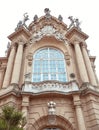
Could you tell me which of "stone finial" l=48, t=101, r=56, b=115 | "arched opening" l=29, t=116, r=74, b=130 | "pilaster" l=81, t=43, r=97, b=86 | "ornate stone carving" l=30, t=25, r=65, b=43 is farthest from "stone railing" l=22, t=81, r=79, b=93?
"ornate stone carving" l=30, t=25, r=65, b=43

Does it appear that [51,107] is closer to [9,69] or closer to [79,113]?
[79,113]

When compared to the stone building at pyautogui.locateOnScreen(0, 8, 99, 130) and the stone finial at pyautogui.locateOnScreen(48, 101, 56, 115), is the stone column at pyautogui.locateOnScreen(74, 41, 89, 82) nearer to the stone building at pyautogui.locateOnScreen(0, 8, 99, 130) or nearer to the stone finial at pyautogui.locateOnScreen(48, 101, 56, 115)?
the stone building at pyautogui.locateOnScreen(0, 8, 99, 130)

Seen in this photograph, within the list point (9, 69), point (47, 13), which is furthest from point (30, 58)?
point (47, 13)

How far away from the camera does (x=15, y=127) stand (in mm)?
7676

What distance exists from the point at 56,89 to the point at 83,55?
587 centimetres

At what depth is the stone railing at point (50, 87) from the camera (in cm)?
1399

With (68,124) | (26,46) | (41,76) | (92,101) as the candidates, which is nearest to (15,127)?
(68,124)

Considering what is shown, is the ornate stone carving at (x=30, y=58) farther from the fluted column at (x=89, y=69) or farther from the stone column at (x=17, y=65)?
the fluted column at (x=89, y=69)

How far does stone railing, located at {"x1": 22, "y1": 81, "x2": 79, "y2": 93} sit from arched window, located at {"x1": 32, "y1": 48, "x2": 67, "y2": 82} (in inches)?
69.2

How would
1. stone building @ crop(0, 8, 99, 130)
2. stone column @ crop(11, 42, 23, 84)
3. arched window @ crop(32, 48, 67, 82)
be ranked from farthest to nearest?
arched window @ crop(32, 48, 67, 82)
stone column @ crop(11, 42, 23, 84)
stone building @ crop(0, 8, 99, 130)

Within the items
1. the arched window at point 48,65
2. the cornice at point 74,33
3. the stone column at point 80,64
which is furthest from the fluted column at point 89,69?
the arched window at point 48,65

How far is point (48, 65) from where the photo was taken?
1777 centimetres

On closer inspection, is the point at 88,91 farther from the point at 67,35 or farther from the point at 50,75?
the point at 67,35

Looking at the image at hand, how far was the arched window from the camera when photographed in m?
16.6
